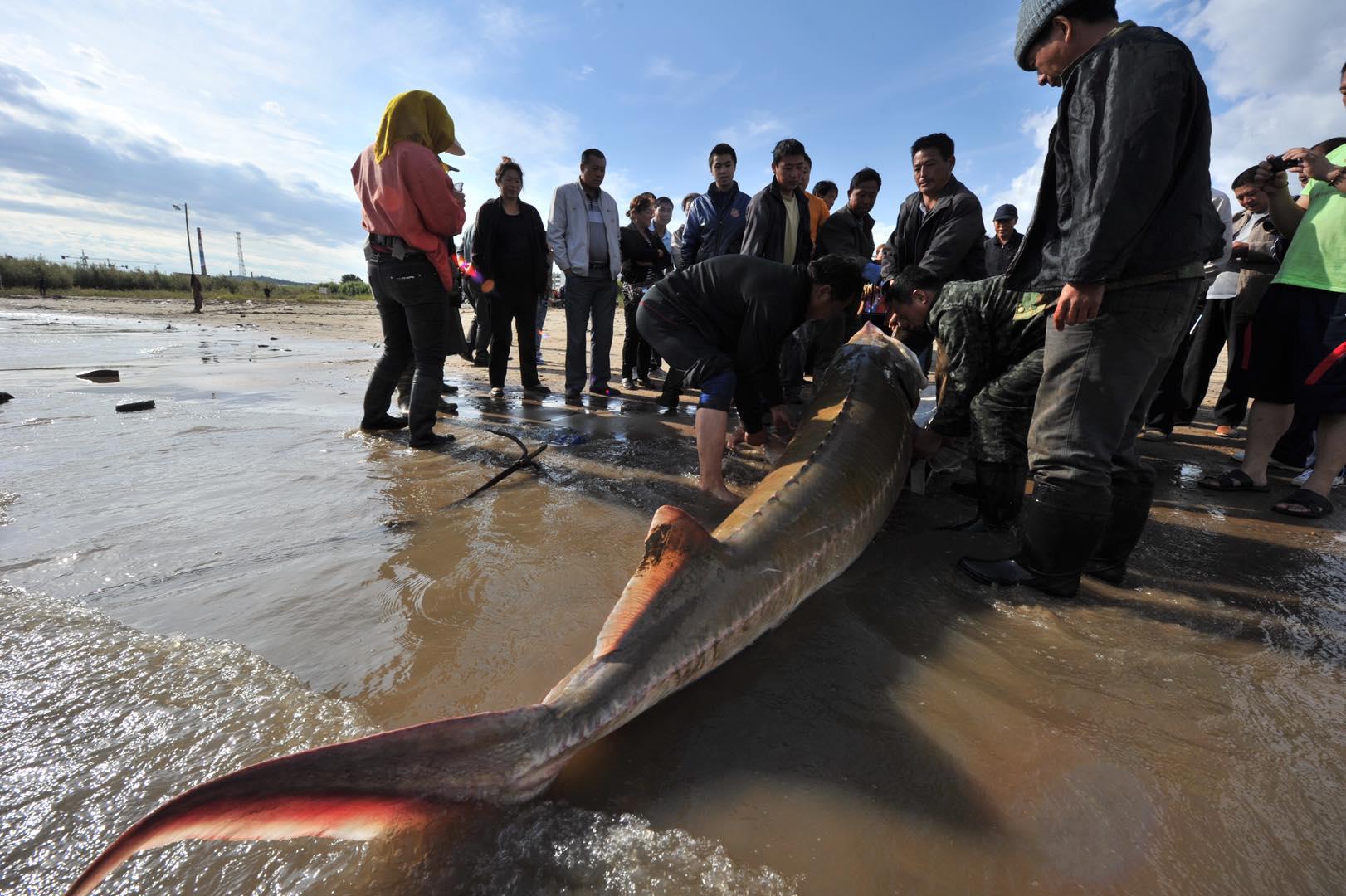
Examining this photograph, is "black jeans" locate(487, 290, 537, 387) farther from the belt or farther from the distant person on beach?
the belt

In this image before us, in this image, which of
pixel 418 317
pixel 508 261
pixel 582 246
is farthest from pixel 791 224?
pixel 418 317

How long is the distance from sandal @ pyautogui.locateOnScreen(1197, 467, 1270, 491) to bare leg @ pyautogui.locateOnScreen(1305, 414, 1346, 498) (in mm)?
316

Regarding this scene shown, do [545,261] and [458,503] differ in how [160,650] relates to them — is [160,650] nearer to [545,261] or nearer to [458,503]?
[458,503]

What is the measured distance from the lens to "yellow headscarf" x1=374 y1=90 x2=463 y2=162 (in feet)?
13.2

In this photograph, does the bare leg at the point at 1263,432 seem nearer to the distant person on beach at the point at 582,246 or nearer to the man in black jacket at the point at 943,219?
the man in black jacket at the point at 943,219

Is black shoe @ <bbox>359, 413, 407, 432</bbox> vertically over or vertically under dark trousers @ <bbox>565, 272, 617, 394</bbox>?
under

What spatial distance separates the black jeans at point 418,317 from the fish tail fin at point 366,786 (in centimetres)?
348

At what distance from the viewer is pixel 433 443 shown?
4355mm

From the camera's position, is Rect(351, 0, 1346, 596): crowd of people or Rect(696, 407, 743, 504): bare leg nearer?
Rect(351, 0, 1346, 596): crowd of people

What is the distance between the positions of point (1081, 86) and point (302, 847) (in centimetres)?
334

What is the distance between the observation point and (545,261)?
6566 millimetres

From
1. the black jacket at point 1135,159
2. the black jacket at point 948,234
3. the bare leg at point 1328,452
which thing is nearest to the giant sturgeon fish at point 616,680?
the black jacket at point 1135,159

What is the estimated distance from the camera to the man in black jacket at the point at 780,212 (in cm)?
556

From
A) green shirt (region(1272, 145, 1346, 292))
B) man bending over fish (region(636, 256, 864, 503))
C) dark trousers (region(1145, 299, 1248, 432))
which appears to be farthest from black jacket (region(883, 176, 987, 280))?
dark trousers (region(1145, 299, 1248, 432))
